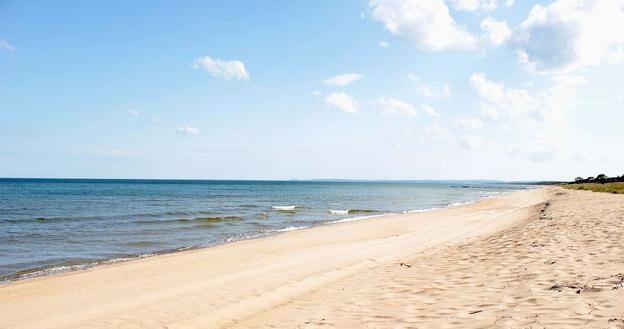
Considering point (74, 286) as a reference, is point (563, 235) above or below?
above

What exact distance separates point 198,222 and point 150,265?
15.6 m

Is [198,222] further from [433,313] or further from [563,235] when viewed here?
[433,313]

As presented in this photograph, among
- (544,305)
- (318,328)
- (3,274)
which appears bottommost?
(3,274)

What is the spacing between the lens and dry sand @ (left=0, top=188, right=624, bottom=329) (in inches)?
242

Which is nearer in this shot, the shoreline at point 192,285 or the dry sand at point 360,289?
the dry sand at point 360,289

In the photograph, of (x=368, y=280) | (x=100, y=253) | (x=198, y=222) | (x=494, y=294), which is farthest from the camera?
(x=198, y=222)

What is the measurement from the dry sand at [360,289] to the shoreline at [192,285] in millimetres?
36

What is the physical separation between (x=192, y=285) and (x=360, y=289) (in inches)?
165

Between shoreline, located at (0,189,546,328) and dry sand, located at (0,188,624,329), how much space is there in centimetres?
4

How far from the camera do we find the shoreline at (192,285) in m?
8.00

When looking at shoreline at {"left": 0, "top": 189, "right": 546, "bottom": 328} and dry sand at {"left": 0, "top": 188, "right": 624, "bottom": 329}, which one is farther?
shoreline at {"left": 0, "top": 189, "right": 546, "bottom": 328}

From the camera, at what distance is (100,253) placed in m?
17.0

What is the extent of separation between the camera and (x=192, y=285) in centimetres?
1044

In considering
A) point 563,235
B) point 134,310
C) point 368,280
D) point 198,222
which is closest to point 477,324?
point 368,280
